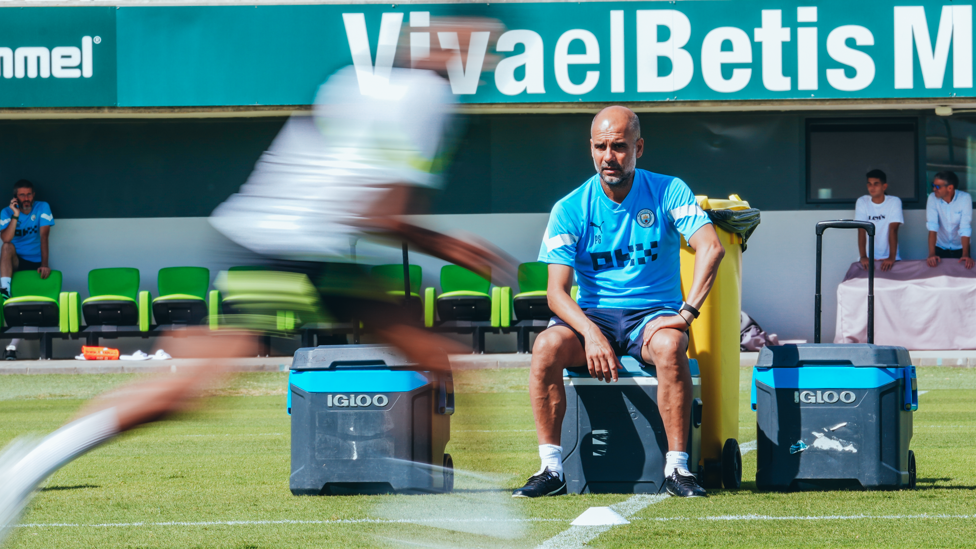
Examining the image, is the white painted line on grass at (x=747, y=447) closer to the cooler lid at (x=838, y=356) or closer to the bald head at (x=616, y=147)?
the cooler lid at (x=838, y=356)

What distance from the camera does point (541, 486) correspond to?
A: 529 cm

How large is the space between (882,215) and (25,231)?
11.6 m

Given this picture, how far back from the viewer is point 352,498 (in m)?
5.38

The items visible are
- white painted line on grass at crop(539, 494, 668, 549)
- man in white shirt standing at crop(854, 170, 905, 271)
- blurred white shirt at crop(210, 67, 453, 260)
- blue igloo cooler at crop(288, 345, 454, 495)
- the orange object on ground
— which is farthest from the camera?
man in white shirt standing at crop(854, 170, 905, 271)

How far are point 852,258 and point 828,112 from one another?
202cm

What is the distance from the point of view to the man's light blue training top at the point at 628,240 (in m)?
5.53

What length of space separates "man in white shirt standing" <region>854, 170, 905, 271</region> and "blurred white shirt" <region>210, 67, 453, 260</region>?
12544mm

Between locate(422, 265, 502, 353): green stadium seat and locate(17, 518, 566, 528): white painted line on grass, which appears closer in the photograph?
locate(17, 518, 566, 528): white painted line on grass

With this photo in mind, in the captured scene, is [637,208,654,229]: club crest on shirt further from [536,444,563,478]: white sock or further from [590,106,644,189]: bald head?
[536,444,563,478]: white sock

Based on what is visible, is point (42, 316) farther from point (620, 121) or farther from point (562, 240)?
point (620, 121)

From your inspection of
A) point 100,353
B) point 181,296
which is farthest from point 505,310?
point 100,353

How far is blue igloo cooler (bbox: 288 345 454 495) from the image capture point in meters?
5.30

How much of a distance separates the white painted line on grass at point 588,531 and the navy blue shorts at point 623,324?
65 cm

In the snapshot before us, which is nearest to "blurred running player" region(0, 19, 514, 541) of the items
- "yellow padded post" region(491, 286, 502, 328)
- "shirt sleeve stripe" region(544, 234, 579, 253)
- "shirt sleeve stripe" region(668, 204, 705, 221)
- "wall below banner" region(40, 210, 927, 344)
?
"shirt sleeve stripe" region(544, 234, 579, 253)
